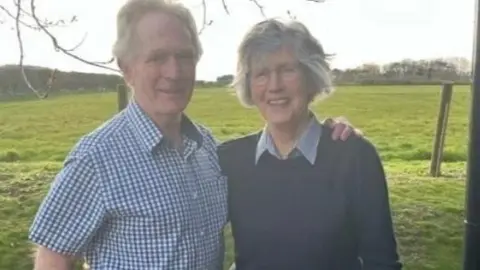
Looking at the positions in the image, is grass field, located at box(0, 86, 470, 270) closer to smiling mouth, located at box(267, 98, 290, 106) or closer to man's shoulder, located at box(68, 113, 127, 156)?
smiling mouth, located at box(267, 98, 290, 106)

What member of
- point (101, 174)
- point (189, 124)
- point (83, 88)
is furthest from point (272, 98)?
point (83, 88)

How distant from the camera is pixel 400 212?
20.8ft

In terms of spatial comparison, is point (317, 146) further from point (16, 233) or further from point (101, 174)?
point (16, 233)

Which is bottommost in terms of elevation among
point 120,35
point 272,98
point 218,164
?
point 218,164

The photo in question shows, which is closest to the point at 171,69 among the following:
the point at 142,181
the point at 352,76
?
the point at 142,181

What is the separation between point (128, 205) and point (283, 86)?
55 centimetres

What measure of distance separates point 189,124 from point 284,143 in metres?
0.27

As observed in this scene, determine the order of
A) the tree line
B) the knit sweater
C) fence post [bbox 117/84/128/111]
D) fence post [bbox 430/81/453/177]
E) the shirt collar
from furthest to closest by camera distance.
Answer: fence post [bbox 430/81/453/177]
fence post [bbox 117/84/128/111]
the tree line
the knit sweater
the shirt collar

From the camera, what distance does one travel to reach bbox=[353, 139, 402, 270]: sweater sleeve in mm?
2139

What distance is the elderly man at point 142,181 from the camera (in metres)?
1.96

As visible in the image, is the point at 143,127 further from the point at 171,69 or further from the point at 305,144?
the point at 305,144

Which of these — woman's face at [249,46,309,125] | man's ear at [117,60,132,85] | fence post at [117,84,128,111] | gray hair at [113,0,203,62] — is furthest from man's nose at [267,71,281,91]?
fence post at [117,84,128,111]

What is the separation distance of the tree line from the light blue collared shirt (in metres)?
1.67

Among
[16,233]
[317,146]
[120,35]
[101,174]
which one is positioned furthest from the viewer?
[16,233]
